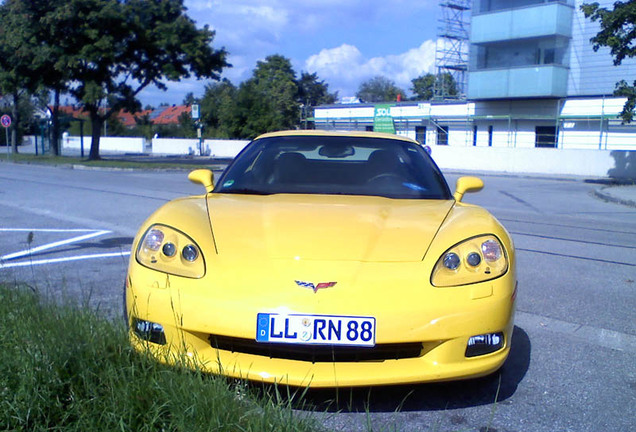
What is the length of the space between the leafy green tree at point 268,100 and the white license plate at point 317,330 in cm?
4471

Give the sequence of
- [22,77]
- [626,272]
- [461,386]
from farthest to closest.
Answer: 1. [22,77]
2. [626,272]
3. [461,386]

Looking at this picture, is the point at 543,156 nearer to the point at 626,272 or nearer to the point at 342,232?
the point at 626,272

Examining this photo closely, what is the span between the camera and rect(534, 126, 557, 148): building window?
35375 millimetres

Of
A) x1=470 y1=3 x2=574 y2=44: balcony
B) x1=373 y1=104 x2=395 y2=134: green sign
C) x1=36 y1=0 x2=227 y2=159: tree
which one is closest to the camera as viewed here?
x1=36 y1=0 x2=227 y2=159: tree

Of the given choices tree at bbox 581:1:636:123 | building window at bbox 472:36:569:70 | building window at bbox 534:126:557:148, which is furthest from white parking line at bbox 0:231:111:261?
building window at bbox 472:36:569:70

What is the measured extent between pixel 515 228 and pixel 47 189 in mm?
11088

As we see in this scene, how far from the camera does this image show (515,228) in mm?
9867

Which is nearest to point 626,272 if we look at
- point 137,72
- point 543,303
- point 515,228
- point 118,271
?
point 543,303

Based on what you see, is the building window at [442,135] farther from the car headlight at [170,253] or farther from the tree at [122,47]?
the car headlight at [170,253]

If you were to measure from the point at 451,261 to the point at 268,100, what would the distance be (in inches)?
1911

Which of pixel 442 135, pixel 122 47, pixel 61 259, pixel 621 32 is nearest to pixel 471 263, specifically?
pixel 61 259

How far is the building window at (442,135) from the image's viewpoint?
136 feet

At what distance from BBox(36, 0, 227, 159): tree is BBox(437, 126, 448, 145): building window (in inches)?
640

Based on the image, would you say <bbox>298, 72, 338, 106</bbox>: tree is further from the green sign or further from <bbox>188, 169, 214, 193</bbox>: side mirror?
<bbox>188, 169, 214, 193</bbox>: side mirror
